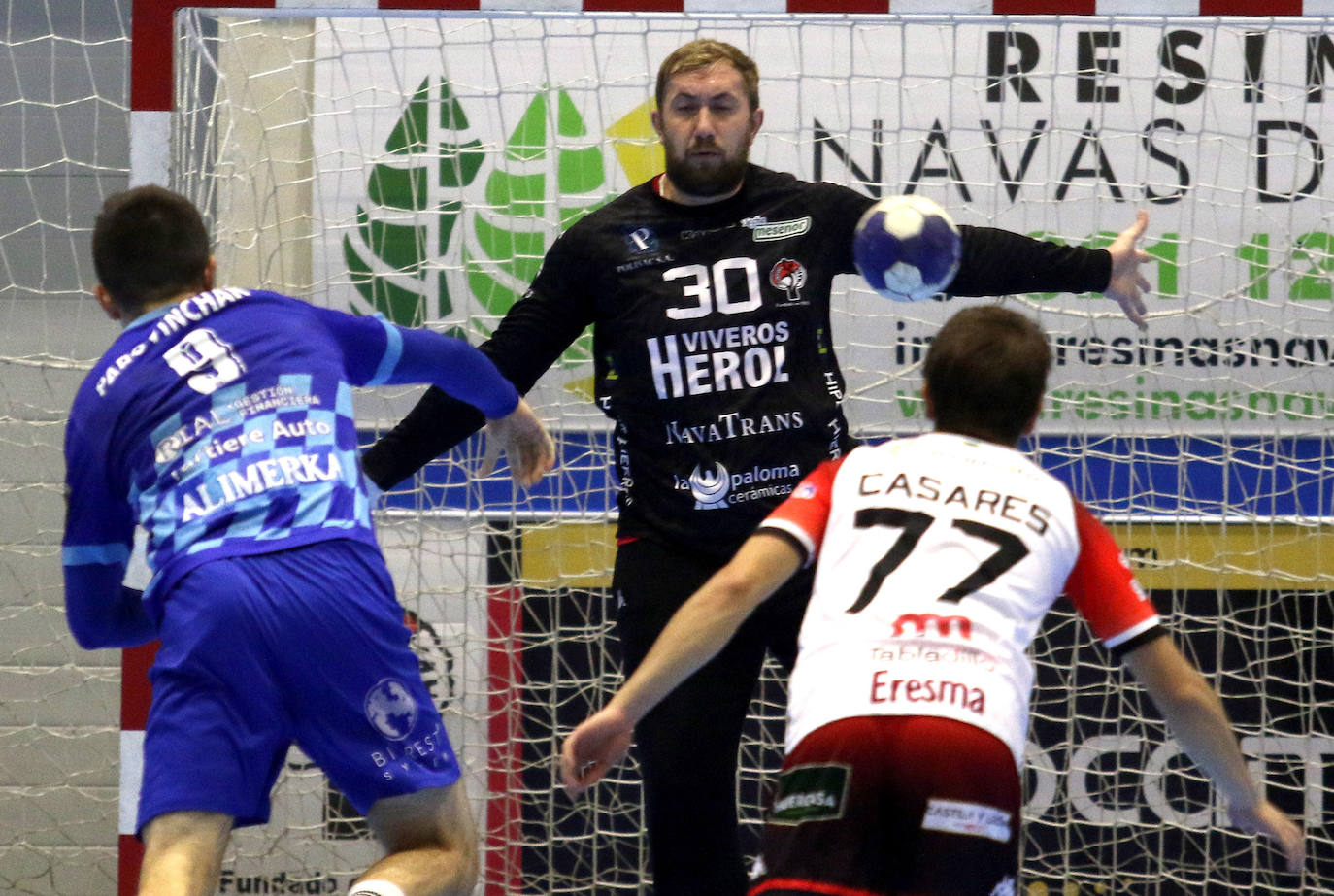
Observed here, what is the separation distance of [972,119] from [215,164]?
2323mm

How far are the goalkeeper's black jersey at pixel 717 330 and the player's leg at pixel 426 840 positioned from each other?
830 mm

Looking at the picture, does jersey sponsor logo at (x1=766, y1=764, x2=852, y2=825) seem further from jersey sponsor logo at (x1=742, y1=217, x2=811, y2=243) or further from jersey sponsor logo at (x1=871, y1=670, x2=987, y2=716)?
jersey sponsor logo at (x1=742, y1=217, x2=811, y2=243)

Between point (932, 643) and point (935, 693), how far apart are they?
0.07 m

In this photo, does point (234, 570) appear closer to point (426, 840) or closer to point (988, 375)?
point (426, 840)

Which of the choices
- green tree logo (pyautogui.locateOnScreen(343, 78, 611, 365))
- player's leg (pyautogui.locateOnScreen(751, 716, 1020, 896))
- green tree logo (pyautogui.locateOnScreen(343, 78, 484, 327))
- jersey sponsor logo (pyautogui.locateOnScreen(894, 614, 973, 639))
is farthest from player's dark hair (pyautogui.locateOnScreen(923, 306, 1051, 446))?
green tree logo (pyautogui.locateOnScreen(343, 78, 484, 327))

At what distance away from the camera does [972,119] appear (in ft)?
14.9

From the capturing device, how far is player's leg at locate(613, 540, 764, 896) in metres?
3.12

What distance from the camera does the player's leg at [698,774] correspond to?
3119mm

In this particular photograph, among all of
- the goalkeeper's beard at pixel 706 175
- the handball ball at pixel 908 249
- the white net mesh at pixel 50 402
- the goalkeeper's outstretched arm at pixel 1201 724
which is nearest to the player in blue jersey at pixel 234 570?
the goalkeeper's beard at pixel 706 175

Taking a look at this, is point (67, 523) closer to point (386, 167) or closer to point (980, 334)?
point (980, 334)

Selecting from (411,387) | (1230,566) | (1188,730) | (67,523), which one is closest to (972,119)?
(1230,566)

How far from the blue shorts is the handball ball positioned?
4.29ft

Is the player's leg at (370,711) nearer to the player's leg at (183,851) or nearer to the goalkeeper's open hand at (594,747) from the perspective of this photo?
the player's leg at (183,851)

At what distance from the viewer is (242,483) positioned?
264 cm
